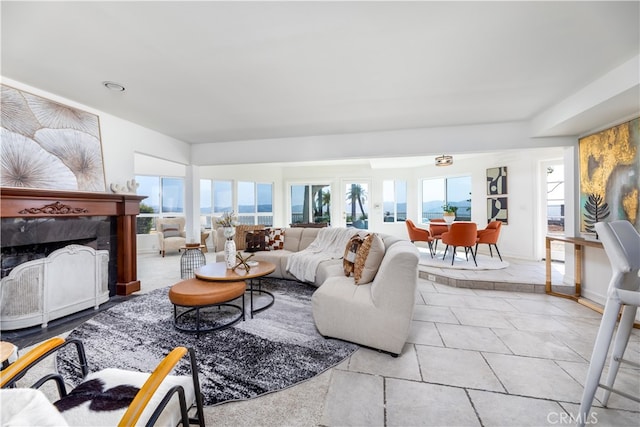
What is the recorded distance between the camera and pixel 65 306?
267 centimetres

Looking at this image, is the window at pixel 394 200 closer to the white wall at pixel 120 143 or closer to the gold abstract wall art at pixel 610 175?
the gold abstract wall art at pixel 610 175

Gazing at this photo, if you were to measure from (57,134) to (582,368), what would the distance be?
212 inches

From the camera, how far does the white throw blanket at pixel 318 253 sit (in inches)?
142

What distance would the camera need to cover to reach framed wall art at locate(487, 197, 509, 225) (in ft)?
18.6

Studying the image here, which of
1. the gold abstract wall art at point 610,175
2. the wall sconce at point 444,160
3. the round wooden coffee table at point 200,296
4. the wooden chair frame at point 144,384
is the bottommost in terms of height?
the round wooden coffee table at point 200,296

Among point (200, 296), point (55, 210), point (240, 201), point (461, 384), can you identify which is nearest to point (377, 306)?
point (461, 384)

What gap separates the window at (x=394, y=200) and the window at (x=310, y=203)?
1751 millimetres

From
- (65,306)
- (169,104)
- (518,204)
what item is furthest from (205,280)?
(518,204)

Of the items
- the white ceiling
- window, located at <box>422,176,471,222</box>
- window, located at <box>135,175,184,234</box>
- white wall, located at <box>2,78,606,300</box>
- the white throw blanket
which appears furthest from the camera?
window, located at <box>135,175,184,234</box>

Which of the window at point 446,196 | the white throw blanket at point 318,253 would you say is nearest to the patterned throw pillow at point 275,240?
the white throw blanket at point 318,253

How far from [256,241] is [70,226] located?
2345mm

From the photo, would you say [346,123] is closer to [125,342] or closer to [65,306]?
[125,342]

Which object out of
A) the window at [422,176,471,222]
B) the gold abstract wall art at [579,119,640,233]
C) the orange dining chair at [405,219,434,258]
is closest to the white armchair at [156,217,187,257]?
the orange dining chair at [405,219,434,258]

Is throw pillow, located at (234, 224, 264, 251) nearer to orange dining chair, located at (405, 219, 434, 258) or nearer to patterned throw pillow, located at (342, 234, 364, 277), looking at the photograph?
patterned throw pillow, located at (342, 234, 364, 277)
